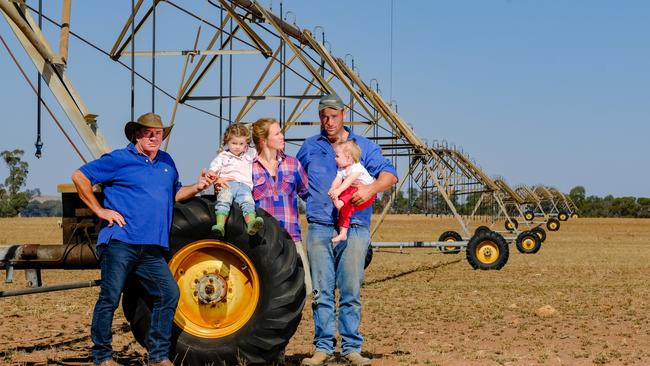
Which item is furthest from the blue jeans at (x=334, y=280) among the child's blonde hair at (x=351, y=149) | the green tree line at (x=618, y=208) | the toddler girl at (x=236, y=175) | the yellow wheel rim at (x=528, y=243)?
the green tree line at (x=618, y=208)

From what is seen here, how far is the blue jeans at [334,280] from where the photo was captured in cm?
595

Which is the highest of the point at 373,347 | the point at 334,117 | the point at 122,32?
the point at 122,32

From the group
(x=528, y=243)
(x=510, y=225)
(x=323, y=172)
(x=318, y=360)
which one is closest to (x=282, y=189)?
(x=323, y=172)

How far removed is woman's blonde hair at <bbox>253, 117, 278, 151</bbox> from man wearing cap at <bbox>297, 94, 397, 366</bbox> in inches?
14.9

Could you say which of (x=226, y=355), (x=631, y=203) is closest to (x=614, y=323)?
(x=226, y=355)

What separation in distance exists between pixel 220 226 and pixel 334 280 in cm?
103

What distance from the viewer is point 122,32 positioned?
43.4ft

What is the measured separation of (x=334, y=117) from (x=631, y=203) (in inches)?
A: 4135

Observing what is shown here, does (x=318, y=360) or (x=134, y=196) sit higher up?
(x=134, y=196)

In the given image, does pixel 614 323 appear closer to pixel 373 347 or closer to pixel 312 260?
pixel 373 347

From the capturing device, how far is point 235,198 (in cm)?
550

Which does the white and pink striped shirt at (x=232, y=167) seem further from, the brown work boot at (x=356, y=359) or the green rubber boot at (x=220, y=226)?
the brown work boot at (x=356, y=359)

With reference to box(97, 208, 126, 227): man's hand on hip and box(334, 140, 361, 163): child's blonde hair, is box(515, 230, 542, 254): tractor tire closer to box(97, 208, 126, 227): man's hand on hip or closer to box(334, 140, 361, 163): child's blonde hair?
box(334, 140, 361, 163): child's blonde hair

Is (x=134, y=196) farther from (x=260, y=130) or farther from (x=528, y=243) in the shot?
(x=528, y=243)
